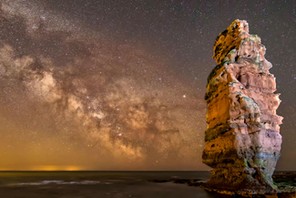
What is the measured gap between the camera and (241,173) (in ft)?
88.3

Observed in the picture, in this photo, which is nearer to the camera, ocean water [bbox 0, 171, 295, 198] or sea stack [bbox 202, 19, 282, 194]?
sea stack [bbox 202, 19, 282, 194]

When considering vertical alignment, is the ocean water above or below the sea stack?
below

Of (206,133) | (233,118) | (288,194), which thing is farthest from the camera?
(206,133)

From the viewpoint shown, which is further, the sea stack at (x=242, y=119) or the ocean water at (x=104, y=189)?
the ocean water at (x=104, y=189)

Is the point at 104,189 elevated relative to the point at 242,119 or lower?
lower

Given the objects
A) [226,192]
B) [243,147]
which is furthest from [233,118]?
[226,192]

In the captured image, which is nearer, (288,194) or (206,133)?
(288,194)

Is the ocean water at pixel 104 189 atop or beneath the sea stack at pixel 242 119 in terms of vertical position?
beneath

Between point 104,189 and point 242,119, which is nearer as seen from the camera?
point 242,119

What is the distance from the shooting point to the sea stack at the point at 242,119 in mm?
27250

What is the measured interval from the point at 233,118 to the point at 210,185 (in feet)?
31.7

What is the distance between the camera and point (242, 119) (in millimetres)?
28469

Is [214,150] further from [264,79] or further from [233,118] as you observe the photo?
[264,79]

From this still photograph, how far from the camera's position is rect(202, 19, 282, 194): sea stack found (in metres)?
27.2
